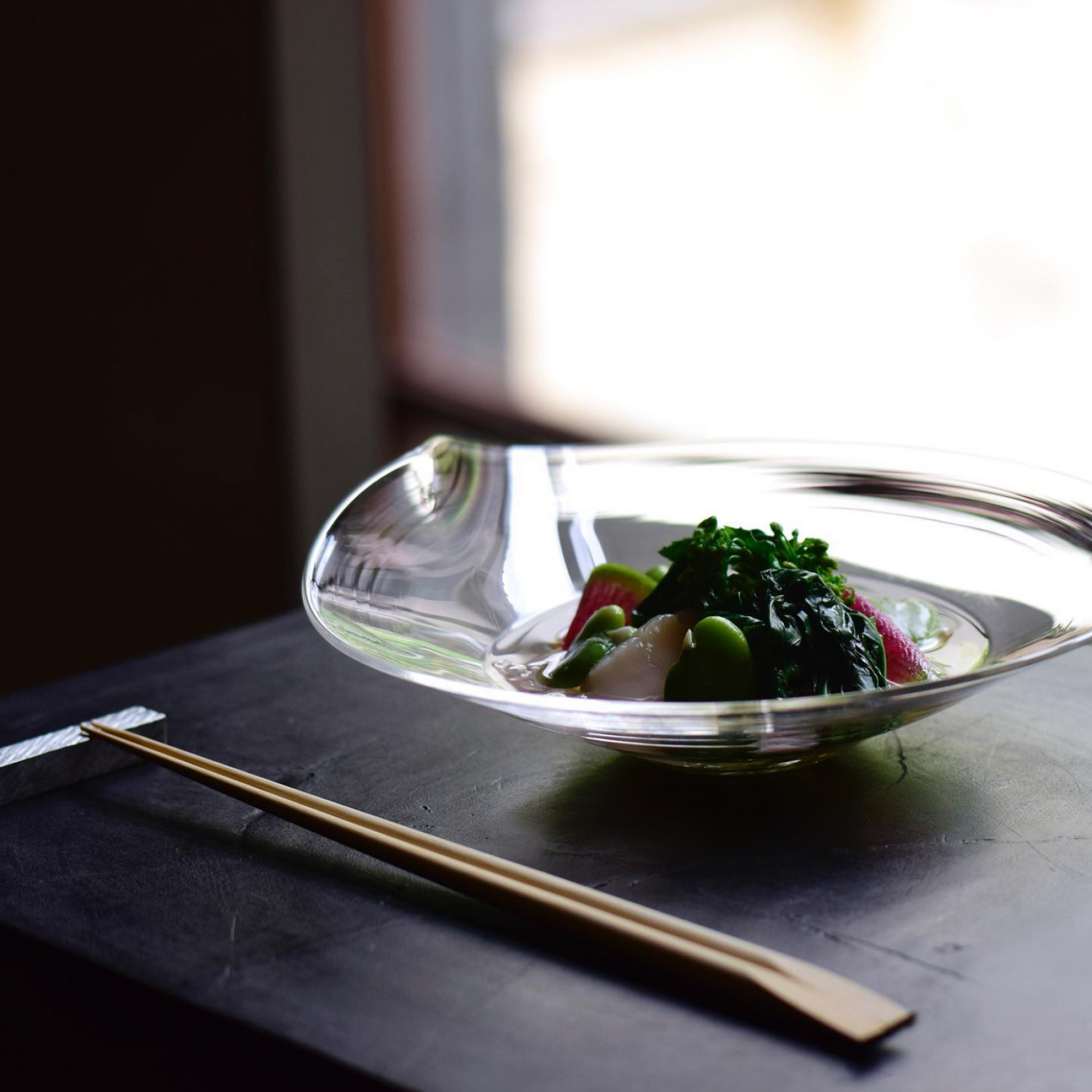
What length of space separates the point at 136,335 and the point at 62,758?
2027 mm

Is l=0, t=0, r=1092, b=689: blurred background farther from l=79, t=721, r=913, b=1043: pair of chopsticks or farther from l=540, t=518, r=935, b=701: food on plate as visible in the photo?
l=79, t=721, r=913, b=1043: pair of chopsticks

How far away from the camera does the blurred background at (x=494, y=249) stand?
7.75 ft

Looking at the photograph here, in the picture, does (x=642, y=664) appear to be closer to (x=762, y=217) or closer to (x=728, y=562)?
(x=728, y=562)

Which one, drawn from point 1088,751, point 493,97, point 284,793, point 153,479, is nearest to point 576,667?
point 284,793

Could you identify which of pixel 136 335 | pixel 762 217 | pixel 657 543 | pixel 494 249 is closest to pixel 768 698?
pixel 657 543

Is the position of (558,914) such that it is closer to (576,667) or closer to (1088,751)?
(576,667)

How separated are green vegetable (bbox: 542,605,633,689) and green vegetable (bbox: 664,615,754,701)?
0.11 metres

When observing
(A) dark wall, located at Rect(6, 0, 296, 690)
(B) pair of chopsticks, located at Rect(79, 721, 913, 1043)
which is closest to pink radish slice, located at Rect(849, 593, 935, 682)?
(B) pair of chopsticks, located at Rect(79, 721, 913, 1043)

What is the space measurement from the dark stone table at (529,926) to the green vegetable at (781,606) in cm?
8

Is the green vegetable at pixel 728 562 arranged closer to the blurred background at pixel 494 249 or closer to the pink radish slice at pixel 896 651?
the pink radish slice at pixel 896 651

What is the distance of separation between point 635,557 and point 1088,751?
0.40 meters

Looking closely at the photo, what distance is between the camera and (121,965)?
63 cm

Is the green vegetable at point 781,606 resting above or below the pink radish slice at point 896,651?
above

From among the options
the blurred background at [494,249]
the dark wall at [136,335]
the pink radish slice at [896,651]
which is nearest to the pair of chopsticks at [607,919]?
the pink radish slice at [896,651]
